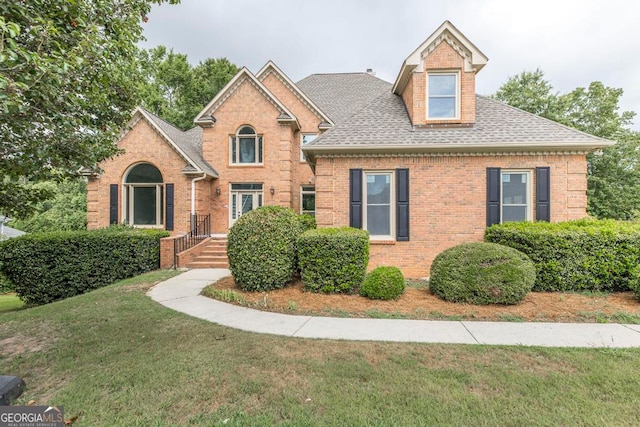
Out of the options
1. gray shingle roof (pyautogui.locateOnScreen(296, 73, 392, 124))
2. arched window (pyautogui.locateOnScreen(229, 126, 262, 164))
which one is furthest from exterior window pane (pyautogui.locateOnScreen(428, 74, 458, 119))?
arched window (pyautogui.locateOnScreen(229, 126, 262, 164))

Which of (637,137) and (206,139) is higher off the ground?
(637,137)

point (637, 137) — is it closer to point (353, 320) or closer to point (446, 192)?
point (446, 192)

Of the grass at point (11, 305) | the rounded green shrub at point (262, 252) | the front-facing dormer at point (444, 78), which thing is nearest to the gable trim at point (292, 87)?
the front-facing dormer at point (444, 78)

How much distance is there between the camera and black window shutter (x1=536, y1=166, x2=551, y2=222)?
812 cm

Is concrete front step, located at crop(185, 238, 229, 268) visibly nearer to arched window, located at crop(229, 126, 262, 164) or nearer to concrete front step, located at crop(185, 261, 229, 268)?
Result: concrete front step, located at crop(185, 261, 229, 268)


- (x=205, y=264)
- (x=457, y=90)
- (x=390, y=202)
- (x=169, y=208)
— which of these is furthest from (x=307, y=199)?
(x=457, y=90)

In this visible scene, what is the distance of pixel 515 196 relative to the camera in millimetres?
8477

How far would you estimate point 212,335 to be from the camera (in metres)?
4.33

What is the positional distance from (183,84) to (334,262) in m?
26.4

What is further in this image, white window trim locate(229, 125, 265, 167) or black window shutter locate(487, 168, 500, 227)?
white window trim locate(229, 125, 265, 167)

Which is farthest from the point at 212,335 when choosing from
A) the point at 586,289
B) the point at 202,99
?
the point at 202,99

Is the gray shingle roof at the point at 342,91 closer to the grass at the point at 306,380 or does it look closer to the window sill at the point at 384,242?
the window sill at the point at 384,242

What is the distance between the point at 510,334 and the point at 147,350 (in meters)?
5.36

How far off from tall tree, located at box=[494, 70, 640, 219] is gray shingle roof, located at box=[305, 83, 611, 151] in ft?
57.2
